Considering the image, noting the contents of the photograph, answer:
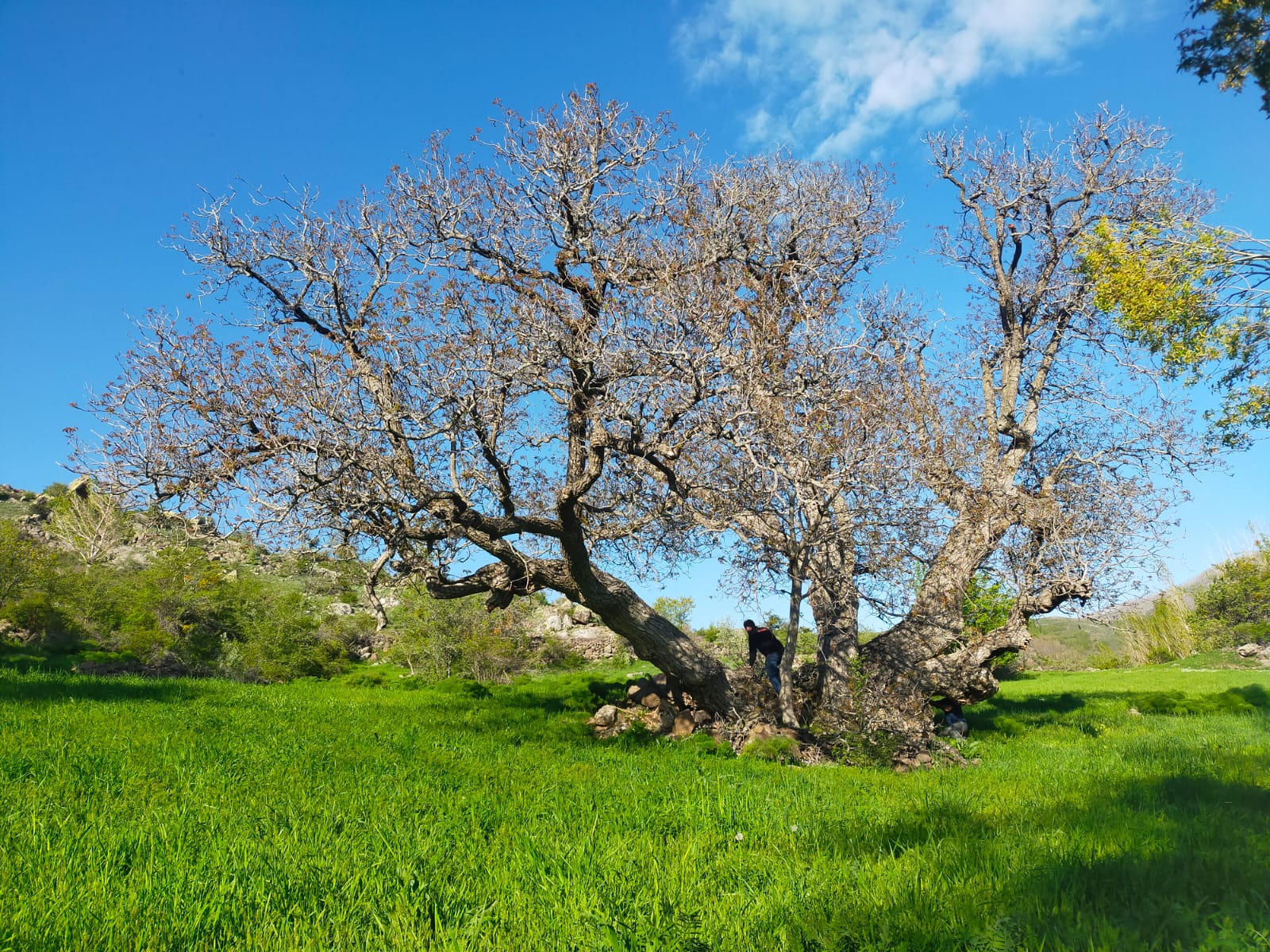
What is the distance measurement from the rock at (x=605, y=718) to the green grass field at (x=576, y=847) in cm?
324

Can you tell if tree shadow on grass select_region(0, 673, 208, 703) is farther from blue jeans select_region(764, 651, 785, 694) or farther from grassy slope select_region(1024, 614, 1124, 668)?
grassy slope select_region(1024, 614, 1124, 668)

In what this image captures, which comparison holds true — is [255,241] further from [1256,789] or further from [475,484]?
[1256,789]

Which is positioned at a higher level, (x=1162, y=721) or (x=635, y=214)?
(x=635, y=214)

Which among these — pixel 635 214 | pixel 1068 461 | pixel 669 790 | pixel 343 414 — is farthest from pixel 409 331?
pixel 1068 461

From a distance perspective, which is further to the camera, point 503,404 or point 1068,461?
point 1068,461

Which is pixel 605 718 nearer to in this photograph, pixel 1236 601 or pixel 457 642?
pixel 457 642

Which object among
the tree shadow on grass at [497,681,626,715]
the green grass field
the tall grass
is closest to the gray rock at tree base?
the tree shadow on grass at [497,681,626,715]

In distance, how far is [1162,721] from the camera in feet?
53.1

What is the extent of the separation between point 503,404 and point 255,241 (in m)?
5.15

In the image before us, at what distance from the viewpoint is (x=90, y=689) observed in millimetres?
11977

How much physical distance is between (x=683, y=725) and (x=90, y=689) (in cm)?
1000

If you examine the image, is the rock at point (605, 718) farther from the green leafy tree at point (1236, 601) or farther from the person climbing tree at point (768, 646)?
the green leafy tree at point (1236, 601)

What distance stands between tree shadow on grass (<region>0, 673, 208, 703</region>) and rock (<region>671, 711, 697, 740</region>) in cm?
830

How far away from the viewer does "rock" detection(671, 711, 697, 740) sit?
12.9 meters
